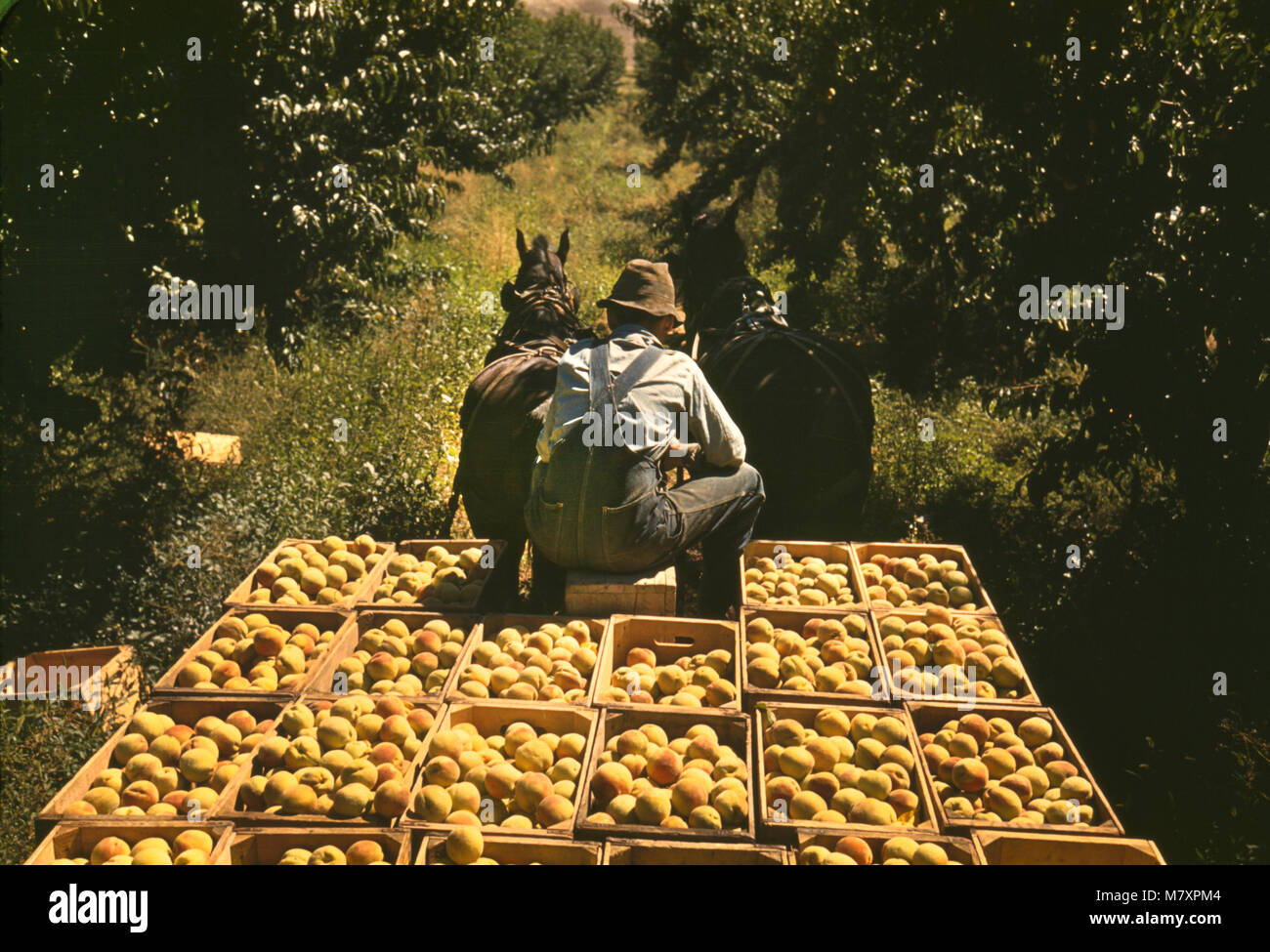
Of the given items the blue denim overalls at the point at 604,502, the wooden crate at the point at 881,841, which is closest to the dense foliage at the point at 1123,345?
the wooden crate at the point at 881,841

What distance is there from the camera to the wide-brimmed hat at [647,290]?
16.4ft

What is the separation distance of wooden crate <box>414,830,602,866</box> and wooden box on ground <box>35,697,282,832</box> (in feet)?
2.56

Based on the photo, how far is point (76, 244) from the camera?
6590 mm

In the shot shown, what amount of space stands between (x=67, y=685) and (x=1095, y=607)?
6.71 meters

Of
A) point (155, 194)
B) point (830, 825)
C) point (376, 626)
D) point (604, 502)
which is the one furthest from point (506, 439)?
point (830, 825)

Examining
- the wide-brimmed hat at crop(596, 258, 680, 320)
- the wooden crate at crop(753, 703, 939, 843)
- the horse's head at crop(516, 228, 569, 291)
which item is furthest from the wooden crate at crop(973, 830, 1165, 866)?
the horse's head at crop(516, 228, 569, 291)

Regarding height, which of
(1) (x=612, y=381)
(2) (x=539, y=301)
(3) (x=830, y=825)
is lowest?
(3) (x=830, y=825)

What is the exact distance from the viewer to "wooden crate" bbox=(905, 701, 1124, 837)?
3115mm

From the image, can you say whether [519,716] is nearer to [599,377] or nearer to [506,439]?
[599,377]

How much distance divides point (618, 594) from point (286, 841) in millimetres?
1976

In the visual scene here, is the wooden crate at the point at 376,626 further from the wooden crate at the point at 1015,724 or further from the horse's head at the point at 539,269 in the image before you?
the horse's head at the point at 539,269

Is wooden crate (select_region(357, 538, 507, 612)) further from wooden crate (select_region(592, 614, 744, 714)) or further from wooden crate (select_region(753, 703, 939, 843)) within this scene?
wooden crate (select_region(753, 703, 939, 843))

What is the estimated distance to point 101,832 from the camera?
3.16 meters
